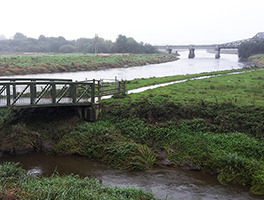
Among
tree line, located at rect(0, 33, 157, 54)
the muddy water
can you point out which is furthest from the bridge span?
the muddy water

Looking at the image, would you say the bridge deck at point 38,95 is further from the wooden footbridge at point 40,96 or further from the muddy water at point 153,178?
the muddy water at point 153,178

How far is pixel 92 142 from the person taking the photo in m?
16.2

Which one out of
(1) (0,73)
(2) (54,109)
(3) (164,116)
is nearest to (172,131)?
(3) (164,116)

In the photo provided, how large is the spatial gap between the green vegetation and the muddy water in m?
1.75

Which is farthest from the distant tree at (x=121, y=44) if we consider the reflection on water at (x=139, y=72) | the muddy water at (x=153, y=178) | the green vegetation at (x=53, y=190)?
the green vegetation at (x=53, y=190)

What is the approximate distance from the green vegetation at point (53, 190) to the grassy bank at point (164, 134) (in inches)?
143

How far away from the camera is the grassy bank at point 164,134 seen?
14367mm

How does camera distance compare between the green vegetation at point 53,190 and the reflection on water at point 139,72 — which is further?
the reflection on water at point 139,72

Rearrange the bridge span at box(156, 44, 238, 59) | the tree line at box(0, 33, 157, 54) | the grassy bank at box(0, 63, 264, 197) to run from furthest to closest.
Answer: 1. the tree line at box(0, 33, 157, 54)
2. the bridge span at box(156, 44, 238, 59)
3. the grassy bank at box(0, 63, 264, 197)

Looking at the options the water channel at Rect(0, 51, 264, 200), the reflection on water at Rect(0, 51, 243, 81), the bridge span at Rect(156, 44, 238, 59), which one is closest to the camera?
the water channel at Rect(0, 51, 264, 200)

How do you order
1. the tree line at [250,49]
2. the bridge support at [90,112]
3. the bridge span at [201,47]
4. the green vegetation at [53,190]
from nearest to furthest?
the green vegetation at [53,190]
the bridge support at [90,112]
the tree line at [250,49]
the bridge span at [201,47]

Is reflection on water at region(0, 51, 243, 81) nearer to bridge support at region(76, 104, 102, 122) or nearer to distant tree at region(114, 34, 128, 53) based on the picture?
bridge support at region(76, 104, 102, 122)

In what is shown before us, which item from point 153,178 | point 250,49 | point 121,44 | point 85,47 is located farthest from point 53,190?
point 85,47

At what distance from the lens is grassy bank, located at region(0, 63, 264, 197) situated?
47.1 ft
